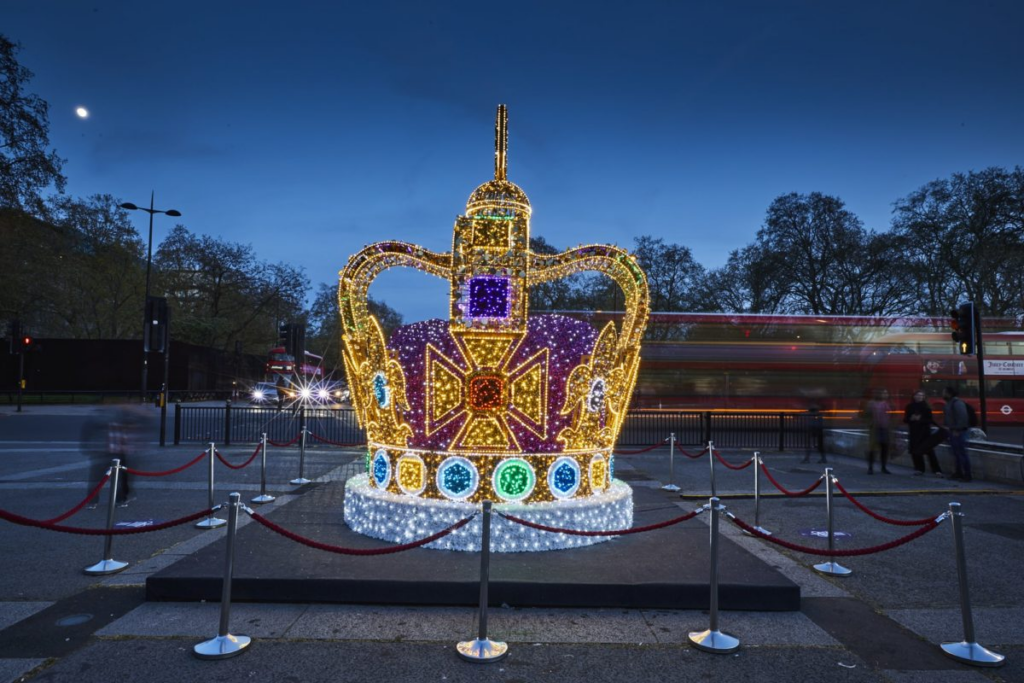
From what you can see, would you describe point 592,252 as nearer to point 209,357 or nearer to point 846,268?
point 846,268

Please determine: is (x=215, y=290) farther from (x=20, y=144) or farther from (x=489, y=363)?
(x=489, y=363)

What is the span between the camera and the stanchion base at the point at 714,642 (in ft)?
13.6

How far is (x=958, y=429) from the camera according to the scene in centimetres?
1146

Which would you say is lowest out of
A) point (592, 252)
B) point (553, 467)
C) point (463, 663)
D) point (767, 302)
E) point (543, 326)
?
point (463, 663)

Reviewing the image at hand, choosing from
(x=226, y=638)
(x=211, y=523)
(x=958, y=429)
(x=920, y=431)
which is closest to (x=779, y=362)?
(x=920, y=431)

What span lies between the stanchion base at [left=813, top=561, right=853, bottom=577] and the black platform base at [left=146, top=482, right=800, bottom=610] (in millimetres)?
898

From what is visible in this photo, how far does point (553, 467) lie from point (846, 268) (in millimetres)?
35654

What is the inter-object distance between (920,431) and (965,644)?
9.75 meters

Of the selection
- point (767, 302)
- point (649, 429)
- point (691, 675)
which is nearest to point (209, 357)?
point (649, 429)

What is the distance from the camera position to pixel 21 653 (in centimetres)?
400

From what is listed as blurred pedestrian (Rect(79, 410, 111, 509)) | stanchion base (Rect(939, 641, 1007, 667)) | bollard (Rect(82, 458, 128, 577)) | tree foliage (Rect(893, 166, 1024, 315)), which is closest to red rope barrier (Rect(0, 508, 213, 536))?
bollard (Rect(82, 458, 128, 577))

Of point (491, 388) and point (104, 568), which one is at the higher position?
point (491, 388)

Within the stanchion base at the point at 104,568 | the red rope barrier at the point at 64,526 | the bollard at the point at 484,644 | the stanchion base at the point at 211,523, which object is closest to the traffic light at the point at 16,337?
the stanchion base at the point at 211,523

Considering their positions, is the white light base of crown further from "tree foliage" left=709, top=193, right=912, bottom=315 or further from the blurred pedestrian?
"tree foliage" left=709, top=193, right=912, bottom=315
